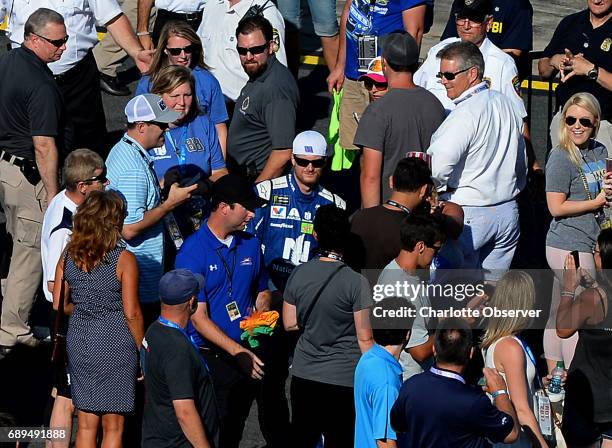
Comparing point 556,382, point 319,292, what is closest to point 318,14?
point 556,382

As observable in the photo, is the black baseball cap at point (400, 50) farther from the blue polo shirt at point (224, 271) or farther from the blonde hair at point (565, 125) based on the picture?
the blue polo shirt at point (224, 271)

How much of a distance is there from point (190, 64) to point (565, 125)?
2.78 metres

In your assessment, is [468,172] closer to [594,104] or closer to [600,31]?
[594,104]

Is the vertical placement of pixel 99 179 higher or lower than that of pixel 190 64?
lower

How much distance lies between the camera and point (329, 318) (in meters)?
6.73

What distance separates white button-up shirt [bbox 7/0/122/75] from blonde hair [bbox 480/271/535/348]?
445cm

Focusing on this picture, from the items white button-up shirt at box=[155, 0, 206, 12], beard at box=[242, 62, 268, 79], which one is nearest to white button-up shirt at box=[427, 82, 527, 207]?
beard at box=[242, 62, 268, 79]

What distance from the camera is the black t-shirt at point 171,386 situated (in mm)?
5918

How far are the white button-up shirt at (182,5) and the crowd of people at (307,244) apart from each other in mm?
1344

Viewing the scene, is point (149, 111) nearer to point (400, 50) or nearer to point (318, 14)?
point (400, 50)

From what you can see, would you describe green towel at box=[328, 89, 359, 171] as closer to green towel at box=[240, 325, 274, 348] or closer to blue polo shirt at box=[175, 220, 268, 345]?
blue polo shirt at box=[175, 220, 268, 345]

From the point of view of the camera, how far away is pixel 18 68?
8227mm

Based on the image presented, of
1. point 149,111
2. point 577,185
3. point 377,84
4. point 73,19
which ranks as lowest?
point 577,185

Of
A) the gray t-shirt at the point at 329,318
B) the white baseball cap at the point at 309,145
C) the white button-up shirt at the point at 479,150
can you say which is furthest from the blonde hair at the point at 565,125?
the gray t-shirt at the point at 329,318
